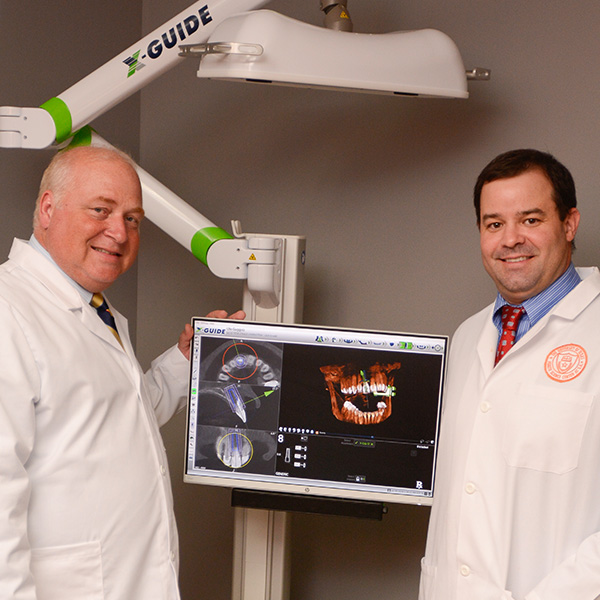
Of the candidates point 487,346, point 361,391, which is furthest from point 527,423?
point 361,391

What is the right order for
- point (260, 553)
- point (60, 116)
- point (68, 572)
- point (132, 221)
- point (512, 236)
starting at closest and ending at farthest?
point (68, 572)
point (512, 236)
point (132, 221)
point (60, 116)
point (260, 553)

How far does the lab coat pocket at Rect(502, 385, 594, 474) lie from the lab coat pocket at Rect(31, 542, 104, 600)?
2.48ft

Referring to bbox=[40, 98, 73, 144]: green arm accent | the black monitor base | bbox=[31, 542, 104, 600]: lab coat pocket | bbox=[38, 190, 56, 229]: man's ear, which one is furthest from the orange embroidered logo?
bbox=[40, 98, 73, 144]: green arm accent

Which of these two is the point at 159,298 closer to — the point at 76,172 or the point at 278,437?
the point at 278,437

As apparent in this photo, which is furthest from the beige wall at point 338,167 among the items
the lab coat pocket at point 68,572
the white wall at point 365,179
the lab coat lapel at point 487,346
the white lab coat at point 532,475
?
the lab coat pocket at point 68,572

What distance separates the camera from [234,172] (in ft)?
8.64

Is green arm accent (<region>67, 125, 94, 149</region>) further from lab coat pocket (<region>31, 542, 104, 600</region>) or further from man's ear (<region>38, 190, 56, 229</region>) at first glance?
lab coat pocket (<region>31, 542, 104, 600</region>)

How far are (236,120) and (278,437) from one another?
1170 millimetres

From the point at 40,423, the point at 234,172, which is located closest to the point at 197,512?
the point at 234,172

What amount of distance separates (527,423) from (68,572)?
0.84 meters

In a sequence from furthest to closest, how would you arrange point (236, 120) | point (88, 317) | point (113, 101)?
point (236, 120) → point (113, 101) → point (88, 317)

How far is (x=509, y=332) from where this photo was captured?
1.56m

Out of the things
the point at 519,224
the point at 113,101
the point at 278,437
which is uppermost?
the point at 113,101

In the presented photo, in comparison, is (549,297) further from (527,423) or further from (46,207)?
(46,207)
